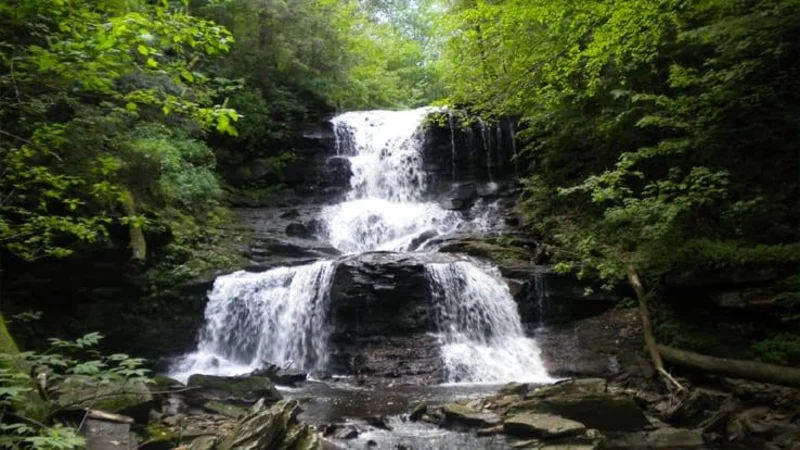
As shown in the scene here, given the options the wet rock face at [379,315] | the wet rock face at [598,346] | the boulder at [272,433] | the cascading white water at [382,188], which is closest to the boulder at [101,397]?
the boulder at [272,433]

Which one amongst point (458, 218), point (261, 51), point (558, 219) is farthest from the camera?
point (261, 51)

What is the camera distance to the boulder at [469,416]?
6.89 metres

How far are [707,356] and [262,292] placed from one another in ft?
28.2

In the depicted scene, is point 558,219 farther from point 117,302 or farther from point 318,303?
point 117,302

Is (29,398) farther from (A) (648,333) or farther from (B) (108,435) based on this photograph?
(A) (648,333)

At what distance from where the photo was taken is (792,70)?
27.1ft

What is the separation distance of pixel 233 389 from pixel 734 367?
6.89 m

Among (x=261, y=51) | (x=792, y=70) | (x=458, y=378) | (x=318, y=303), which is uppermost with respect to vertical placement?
(x=261, y=51)

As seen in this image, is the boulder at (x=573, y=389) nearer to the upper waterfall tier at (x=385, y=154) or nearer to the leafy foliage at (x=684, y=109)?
the leafy foliage at (x=684, y=109)

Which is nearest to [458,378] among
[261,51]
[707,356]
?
[707,356]

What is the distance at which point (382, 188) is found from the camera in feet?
61.9

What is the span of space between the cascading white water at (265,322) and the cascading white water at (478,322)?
2467 millimetres

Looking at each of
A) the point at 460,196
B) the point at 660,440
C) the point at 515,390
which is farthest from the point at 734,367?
the point at 460,196

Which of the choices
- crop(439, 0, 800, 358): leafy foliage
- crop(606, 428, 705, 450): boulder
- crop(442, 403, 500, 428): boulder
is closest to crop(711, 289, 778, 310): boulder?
crop(439, 0, 800, 358): leafy foliage
